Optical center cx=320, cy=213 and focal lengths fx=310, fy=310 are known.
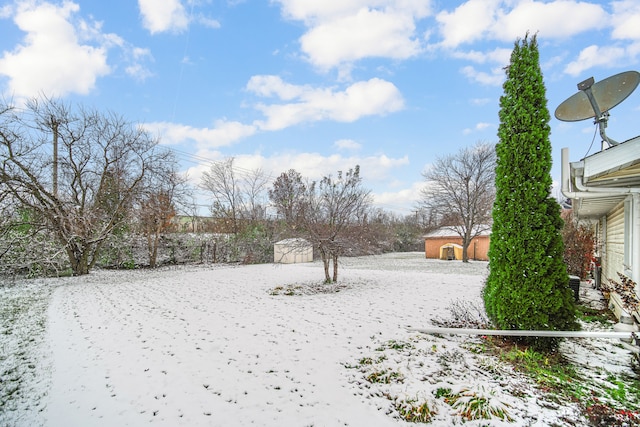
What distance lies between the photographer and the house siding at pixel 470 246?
20.3m

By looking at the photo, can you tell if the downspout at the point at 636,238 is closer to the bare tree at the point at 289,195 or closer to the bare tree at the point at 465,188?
the bare tree at the point at 289,195

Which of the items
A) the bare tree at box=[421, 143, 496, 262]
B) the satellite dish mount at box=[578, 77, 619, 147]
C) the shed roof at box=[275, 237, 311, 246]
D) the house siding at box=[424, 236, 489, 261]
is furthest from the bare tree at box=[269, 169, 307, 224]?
the house siding at box=[424, 236, 489, 261]

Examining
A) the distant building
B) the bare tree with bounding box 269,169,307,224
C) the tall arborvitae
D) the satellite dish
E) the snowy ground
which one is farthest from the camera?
the distant building

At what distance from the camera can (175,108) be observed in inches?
446

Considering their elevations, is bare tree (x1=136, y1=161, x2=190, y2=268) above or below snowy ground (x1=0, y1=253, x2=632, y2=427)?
above

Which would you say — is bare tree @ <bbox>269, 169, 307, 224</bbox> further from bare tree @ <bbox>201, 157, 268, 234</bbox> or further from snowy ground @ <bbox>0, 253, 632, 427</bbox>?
bare tree @ <bbox>201, 157, 268, 234</bbox>

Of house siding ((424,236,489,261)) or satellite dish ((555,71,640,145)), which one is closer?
satellite dish ((555,71,640,145))

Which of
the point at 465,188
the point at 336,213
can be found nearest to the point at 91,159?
the point at 336,213

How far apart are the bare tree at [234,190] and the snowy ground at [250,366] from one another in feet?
48.2

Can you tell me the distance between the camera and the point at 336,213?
871 cm

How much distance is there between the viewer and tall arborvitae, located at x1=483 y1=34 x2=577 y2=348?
11.8 ft

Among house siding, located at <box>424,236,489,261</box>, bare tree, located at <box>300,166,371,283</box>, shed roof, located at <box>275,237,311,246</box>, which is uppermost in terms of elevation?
bare tree, located at <box>300,166,371,283</box>

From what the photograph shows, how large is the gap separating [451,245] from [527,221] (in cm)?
1856

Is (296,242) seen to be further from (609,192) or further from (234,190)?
(234,190)
